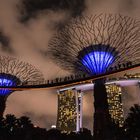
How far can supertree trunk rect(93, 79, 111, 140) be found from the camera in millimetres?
38500

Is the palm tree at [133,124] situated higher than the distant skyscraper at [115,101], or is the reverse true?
the distant skyscraper at [115,101]

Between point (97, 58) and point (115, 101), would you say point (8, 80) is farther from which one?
point (115, 101)

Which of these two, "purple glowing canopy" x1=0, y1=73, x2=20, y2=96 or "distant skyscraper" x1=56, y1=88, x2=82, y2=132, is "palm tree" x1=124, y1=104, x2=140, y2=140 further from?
"distant skyscraper" x1=56, y1=88, x2=82, y2=132

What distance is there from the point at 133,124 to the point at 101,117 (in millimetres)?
4091

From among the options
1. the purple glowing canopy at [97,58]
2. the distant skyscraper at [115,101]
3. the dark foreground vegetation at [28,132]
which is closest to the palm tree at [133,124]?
the dark foreground vegetation at [28,132]

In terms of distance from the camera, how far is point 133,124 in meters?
38.6

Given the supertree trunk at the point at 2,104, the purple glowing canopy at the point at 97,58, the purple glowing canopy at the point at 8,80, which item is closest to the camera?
the purple glowing canopy at the point at 97,58

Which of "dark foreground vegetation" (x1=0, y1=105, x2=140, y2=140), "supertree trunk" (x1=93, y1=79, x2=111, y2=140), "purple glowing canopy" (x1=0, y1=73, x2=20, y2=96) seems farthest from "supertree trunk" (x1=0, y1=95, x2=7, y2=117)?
"supertree trunk" (x1=93, y1=79, x2=111, y2=140)

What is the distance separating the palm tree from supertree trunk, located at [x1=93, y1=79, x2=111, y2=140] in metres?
2.62

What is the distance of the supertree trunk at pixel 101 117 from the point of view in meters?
38.5

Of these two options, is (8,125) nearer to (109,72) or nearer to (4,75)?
(4,75)

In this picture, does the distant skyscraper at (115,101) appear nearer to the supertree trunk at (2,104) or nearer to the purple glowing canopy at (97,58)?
the supertree trunk at (2,104)

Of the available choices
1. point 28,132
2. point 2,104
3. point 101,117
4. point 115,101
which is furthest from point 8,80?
point 115,101

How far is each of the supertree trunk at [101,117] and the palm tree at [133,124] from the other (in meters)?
2.62
